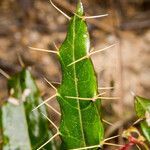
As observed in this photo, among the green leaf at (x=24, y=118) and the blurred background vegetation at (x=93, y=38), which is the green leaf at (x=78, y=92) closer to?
the green leaf at (x=24, y=118)

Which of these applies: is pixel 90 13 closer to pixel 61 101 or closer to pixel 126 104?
pixel 126 104

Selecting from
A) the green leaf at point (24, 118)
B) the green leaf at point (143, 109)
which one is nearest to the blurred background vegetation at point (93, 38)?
the green leaf at point (24, 118)

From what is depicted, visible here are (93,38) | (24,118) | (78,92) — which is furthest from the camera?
(93,38)

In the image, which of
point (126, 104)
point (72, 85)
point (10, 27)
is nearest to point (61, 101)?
point (72, 85)

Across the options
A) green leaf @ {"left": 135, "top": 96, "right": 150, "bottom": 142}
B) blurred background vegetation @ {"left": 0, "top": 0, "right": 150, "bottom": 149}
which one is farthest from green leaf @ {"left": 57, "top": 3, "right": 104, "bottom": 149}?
blurred background vegetation @ {"left": 0, "top": 0, "right": 150, "bottom": 149}

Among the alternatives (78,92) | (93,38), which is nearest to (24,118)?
(78,92)

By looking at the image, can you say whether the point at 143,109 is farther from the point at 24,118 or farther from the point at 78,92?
the point at 24,118

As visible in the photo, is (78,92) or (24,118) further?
(24,118)

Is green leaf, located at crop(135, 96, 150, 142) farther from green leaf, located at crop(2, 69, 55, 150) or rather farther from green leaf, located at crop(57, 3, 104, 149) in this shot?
green leaf, located at crop(2, 69, 55, 150)
